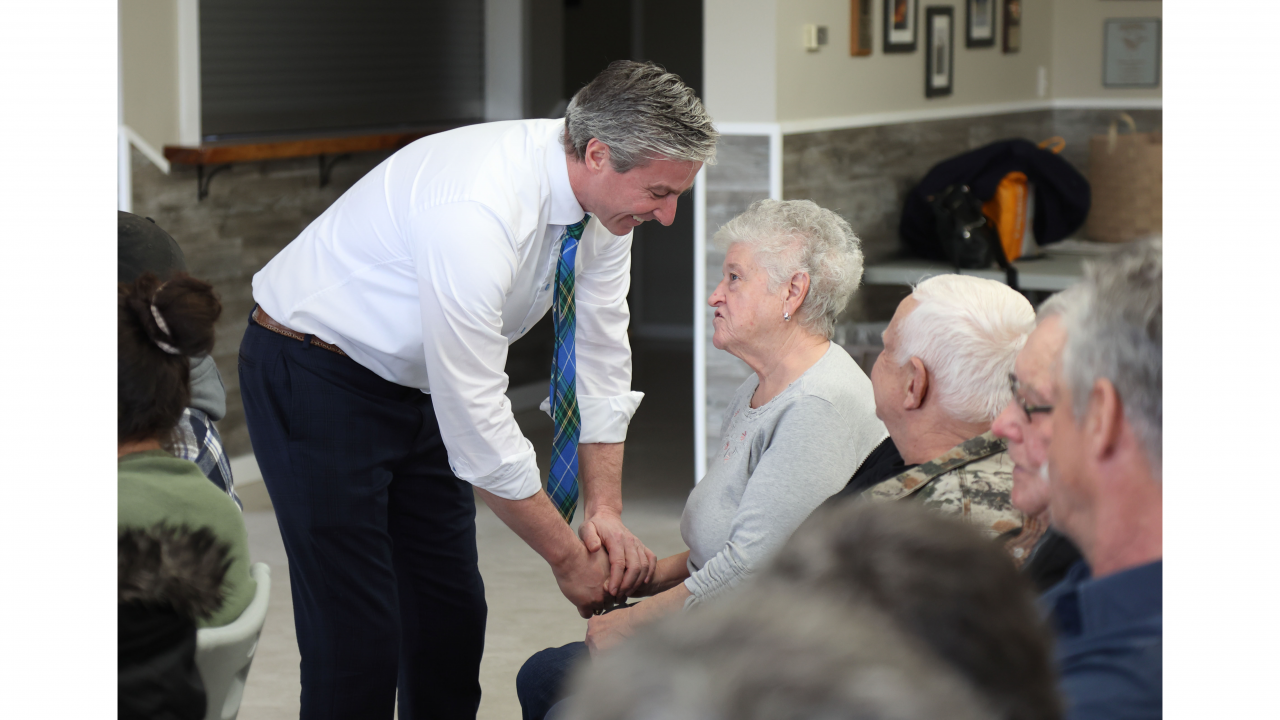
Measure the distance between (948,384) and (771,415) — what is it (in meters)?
0.33

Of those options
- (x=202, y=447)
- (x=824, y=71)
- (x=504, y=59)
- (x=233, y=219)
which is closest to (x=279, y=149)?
(x=233, y=219)

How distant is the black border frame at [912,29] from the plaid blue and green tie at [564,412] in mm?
2765

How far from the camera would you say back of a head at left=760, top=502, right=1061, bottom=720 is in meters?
0.76

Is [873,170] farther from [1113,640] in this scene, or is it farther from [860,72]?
[1113,640]

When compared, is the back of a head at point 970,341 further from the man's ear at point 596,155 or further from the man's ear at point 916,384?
the man's ear at point 596,155

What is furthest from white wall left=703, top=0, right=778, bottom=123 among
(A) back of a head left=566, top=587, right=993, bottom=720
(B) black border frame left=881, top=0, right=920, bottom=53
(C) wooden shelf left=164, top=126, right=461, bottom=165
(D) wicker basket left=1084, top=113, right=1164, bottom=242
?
(A) back of a head left=566, top=587, right=993, bottom=720

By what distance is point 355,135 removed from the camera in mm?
5195

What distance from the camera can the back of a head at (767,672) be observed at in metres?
0.65

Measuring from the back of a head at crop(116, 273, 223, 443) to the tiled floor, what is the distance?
0.58 feet

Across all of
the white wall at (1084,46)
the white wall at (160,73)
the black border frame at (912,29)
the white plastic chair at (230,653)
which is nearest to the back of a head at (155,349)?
the white plastic chair at (230,653)

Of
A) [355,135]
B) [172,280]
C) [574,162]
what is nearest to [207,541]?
[172,280]

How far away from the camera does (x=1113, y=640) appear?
1023 millimetres

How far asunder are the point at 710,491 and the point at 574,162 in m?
0.55

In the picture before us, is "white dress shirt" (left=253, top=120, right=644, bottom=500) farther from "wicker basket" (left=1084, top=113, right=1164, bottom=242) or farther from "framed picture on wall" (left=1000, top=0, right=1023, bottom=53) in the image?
"framed picture on wall" (left=1000, top=0, right=1023, bottom=53)
